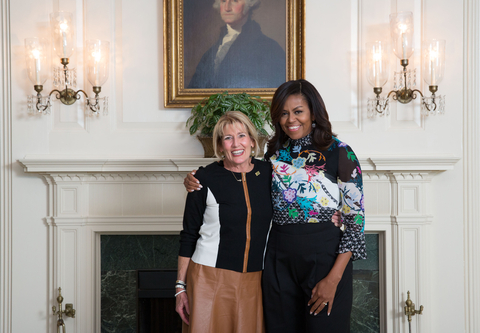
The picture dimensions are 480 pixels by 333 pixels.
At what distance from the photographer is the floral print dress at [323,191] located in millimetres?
1476

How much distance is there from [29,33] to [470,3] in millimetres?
2777

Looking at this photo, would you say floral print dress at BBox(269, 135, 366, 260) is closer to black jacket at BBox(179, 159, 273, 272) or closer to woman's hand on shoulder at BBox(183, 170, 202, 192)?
black jacket at BBox(179, 159, 273, 272)

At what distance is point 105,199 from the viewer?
2.47m

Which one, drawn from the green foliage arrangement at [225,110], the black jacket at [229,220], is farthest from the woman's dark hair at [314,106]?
the green foliage arrangement at [225,110]

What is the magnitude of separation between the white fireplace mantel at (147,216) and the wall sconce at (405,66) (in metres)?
0.40

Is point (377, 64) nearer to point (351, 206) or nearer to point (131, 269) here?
point (351, 206)

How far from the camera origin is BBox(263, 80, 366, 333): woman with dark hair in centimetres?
147

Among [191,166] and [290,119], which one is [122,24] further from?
[290,119]

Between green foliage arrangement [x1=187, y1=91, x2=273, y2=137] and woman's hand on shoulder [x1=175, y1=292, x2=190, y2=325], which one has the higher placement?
green foliage arrangement [x1=187, y1=91, x2=273, y2=137]

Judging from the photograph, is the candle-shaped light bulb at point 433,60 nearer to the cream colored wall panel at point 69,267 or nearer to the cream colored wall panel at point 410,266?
the cream colored wall panel at point 410,266

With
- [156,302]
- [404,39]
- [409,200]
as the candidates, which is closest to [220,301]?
[156,302]

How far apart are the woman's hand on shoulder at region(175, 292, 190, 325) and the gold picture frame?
1275 mm

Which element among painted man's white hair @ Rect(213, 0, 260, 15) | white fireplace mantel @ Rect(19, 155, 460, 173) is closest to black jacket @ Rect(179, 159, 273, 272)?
white fireplace mantel @ Rect(19, 155, 460, 173)

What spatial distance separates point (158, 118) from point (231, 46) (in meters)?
0.66
